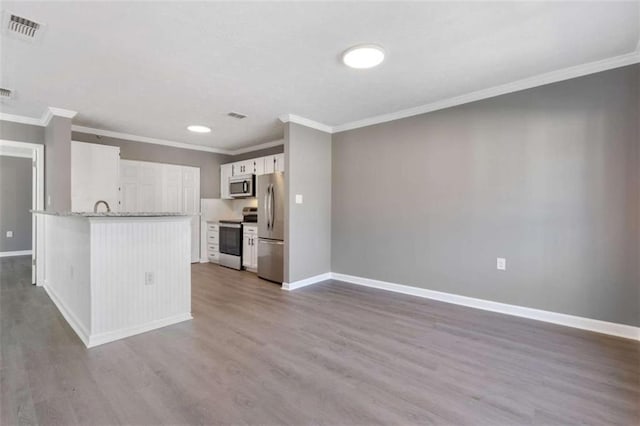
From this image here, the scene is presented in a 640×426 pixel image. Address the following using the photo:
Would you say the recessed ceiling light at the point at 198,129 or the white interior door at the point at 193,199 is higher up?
the recessed ceiling light at the point at 198,129

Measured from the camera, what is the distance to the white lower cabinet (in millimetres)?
5348

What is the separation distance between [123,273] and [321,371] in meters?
1.94

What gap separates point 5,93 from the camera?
131 inches

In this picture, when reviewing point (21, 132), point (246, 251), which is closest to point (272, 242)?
point (246, 251)

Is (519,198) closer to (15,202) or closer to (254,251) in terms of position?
(254,251)

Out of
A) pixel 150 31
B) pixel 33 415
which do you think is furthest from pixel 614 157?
pixel 33 415

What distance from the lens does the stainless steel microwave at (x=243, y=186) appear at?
233 inches

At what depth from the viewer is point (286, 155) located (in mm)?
4266

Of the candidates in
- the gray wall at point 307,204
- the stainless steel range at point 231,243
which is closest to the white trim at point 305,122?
the gray wall at point 307,204

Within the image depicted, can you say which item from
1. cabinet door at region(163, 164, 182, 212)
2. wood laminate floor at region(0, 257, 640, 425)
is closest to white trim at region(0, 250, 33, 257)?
cabinet door at region(163, 164, 182, 212)

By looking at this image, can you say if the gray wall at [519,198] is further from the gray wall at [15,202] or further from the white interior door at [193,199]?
the gray wall at [15,202]

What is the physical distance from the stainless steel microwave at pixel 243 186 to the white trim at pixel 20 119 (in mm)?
3068

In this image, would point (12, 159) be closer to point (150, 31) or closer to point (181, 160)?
point (181, 160)

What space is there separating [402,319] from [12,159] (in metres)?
9.20
